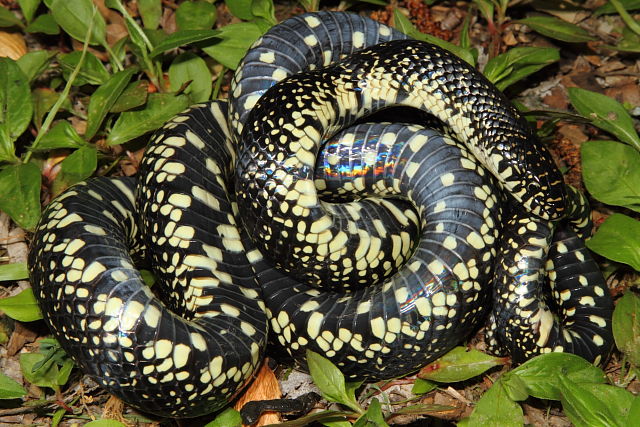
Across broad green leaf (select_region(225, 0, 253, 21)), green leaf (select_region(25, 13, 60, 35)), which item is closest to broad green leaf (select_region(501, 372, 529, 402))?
broad green leaf (select_region(225, 0, 253, 21))

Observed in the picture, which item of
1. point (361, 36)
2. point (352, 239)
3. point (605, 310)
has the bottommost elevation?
point (605, 310)

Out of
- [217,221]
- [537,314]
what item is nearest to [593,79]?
[537,314]

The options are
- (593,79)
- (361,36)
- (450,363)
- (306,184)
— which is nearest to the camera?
(306,184)

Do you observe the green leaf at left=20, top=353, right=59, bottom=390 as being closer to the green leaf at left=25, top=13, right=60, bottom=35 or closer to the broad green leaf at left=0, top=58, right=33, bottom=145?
the broad green leaf at left=0, top=58, right=33, bottom=145

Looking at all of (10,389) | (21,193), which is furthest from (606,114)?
(10,389)

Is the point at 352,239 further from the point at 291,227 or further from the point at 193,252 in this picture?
the point at 193,252

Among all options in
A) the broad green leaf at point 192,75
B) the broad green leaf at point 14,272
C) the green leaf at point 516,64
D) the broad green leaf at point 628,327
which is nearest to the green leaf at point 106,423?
the broad green leaf at point 14,272

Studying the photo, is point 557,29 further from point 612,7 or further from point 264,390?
point 264,390
